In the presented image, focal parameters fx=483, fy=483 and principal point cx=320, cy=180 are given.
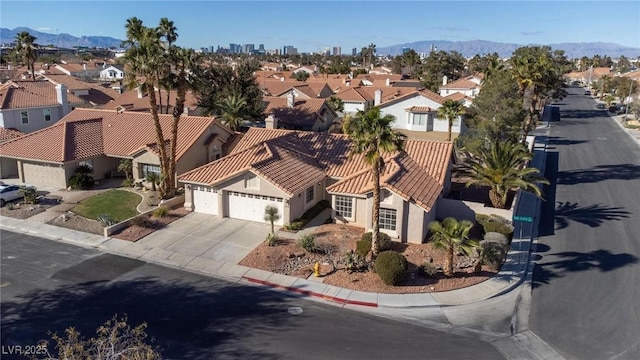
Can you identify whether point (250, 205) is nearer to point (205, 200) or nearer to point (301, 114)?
point (205, 200)

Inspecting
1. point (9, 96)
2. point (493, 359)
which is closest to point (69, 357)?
point (493, 359)

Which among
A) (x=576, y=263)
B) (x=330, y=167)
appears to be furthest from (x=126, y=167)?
(x=576, y=263)

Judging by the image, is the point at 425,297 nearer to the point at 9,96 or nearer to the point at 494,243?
the point at 494,243

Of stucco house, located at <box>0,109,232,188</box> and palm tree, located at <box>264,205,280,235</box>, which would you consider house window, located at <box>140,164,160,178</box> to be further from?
palm tree, located at <box>264,205,280,235</box>

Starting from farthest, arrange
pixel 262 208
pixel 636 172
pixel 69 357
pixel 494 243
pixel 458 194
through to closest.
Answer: pixel 636 172, pixel 458 194, pixel 262 208, pixel 494 243, pixel 69 357

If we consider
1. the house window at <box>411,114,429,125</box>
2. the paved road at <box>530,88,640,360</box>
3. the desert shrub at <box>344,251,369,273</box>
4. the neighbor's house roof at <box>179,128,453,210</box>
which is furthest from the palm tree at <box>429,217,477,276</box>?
the house window at <box>411,114,429,125</box>
